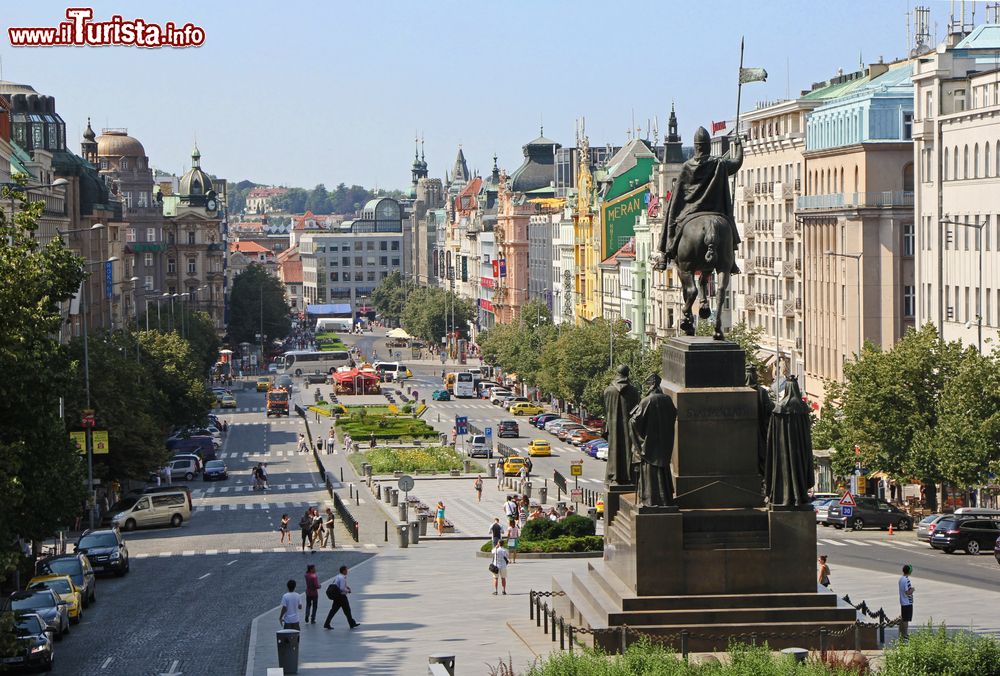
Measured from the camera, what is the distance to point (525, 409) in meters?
145

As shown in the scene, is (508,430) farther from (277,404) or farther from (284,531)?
(284,531)

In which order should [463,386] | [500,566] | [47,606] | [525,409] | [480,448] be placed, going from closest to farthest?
[47,606], [500,566], [480,448], [525,409], [463,386]

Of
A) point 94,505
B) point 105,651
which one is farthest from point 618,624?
point 94,505

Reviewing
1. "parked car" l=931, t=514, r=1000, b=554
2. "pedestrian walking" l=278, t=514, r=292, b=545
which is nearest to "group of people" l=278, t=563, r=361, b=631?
"pedestrian walking" l=278, t=514, r=292, b=545

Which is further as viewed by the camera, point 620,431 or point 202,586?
point 202,586

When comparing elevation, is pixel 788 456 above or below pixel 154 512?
above

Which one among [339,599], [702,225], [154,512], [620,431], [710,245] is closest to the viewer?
[710,245]

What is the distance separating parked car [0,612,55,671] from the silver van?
117 feet

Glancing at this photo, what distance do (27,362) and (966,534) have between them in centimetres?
3357

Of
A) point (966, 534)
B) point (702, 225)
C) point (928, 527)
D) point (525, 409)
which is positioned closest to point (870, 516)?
point (928, 527)

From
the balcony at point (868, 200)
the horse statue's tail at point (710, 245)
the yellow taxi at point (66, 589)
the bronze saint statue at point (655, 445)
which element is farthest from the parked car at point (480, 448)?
the bronze saint statue at point (655, 445)

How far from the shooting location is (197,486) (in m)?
99.7

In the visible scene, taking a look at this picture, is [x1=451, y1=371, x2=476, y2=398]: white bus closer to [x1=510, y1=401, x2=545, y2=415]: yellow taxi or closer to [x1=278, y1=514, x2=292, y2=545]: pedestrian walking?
[x1=510, y1=401, x2=545, y2=415]: yellow taxi

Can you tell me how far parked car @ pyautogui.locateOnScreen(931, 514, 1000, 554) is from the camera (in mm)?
60344
